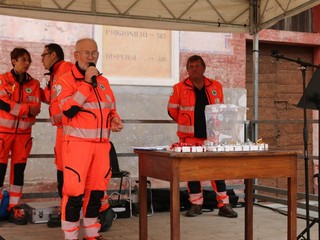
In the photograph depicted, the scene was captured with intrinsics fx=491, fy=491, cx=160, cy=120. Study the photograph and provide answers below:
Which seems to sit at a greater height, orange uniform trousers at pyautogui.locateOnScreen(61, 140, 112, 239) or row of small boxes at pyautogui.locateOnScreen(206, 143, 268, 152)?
row of small boxes at pyautogui.locateOnScreen(206, 143, 268, 152)

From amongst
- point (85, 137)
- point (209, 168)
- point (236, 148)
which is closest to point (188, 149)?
→ point (209, 168)

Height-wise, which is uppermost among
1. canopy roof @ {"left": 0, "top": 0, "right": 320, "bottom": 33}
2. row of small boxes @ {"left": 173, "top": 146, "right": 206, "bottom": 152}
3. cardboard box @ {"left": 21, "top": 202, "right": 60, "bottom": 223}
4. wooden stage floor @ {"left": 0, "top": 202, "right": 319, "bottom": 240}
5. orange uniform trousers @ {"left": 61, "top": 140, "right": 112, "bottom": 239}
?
canopy roof @ {"left": 0, "top": 0, "right": 320, "bottom": 33}

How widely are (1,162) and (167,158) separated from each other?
2736 millimetres

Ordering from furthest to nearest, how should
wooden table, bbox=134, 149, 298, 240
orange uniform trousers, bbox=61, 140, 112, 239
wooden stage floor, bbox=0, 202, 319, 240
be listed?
wooden stage floor, bbox=0, 202, 319, 240 < orange uniform trousers, bbox=61, 140, 112, 239 < wooden table, bbox=134, 149, 298, 240

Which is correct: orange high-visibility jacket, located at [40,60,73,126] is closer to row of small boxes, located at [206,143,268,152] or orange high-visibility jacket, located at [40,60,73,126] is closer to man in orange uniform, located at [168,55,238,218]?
man in orange uniform, located at [168,55,238,218]

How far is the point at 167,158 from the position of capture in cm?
362

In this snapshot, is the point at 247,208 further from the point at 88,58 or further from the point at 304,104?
the point at 88,58

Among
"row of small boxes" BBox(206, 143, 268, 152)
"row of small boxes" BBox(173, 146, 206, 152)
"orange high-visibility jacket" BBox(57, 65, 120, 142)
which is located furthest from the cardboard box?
"row of small boxes" BBox(206, 143, 268, 152)

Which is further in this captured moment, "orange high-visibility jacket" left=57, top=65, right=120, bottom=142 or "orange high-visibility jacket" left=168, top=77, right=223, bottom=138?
"orange high-visibility jacket" left=168, top=77, right=223, bottom=138

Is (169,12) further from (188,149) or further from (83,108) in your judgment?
(188,149)

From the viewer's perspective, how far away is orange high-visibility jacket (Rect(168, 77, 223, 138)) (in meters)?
6.08

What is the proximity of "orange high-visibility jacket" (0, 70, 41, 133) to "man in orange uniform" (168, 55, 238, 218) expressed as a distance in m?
1.71

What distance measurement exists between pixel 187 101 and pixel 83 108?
2219 millimetres

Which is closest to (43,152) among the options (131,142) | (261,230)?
(131,142)
